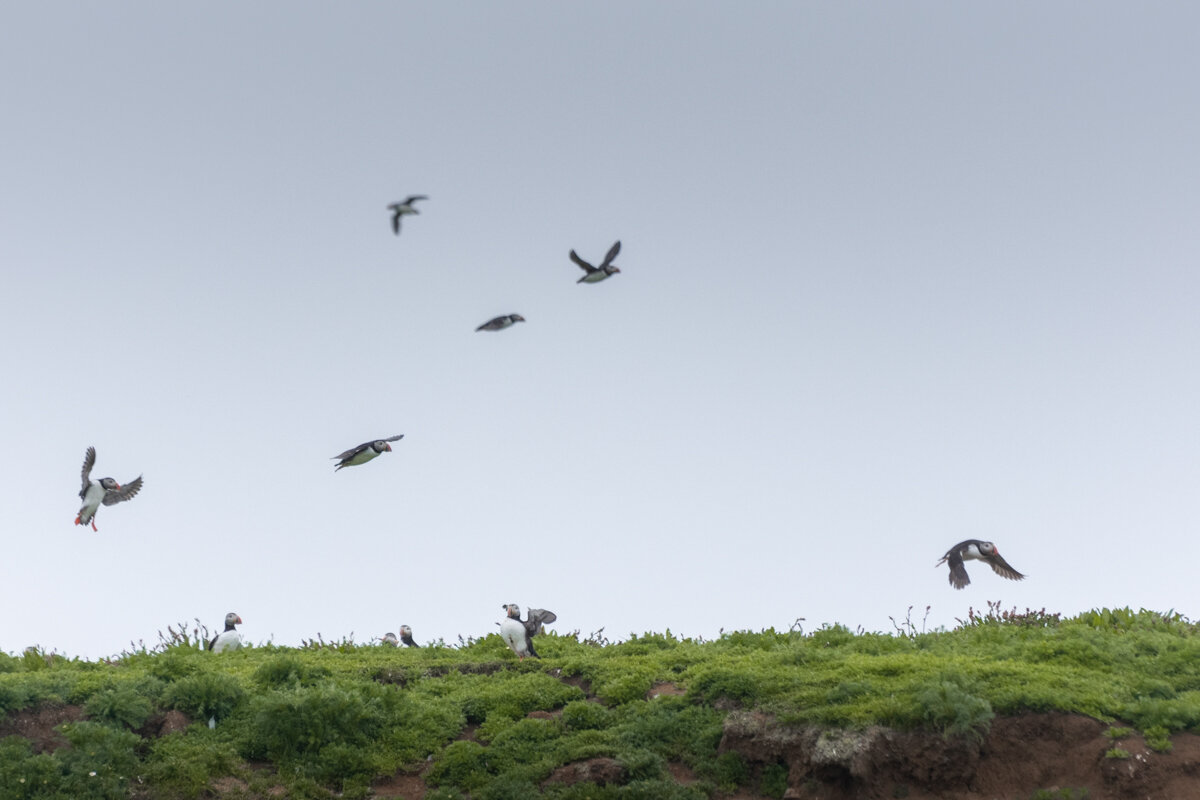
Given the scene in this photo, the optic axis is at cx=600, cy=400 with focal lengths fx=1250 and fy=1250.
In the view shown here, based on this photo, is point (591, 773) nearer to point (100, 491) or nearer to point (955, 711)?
point (955, 711)

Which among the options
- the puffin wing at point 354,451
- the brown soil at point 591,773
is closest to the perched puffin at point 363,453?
the puffin wing at point 354,451

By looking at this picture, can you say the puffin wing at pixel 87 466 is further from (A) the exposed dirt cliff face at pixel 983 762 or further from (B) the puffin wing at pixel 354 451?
(A) the exposed dirt cliff face at pixel 983 762

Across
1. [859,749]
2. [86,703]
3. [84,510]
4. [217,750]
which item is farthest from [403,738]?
[84,510]

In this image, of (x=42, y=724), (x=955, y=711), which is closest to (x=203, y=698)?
(x=42, y=724)

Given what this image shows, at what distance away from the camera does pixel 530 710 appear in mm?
15766

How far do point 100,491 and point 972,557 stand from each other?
1430 centimetres

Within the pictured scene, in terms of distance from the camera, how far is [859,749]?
43.2 ft

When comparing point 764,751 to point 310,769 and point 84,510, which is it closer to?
point 310,769

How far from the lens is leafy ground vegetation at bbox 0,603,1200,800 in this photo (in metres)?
13.7

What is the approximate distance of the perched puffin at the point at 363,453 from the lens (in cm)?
1925

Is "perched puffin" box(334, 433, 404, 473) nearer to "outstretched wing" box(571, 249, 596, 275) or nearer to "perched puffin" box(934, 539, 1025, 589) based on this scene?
"outstretched wing" box(571, 249, 596, 275)

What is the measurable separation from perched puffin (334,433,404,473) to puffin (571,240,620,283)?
13.4 feet

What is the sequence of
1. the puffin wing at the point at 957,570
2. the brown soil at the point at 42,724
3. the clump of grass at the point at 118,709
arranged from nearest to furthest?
1. the brown soil at the point at 42,724
2. the clump of grass at the point at 118,709
3. the puffin wing at the point at 957,570

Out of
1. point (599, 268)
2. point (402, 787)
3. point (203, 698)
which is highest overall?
point (599, 268)
